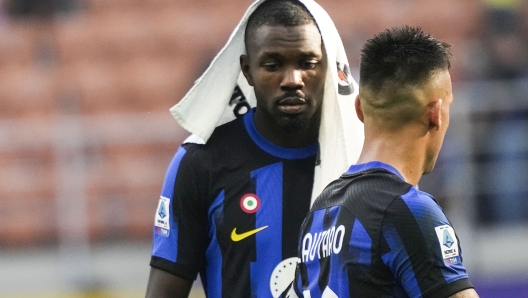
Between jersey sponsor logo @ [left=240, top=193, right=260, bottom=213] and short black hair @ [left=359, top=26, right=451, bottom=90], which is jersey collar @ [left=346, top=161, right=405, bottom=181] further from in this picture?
jersey sponsor logo @ [left=240, top=193, right=260, bottom=213]

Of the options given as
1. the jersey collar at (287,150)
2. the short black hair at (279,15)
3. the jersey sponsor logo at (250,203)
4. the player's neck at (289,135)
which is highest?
the short black hair at (279,15)

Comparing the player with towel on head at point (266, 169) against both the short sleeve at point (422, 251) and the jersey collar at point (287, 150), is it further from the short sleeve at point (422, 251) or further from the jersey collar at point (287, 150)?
the short sleeve at point (422, 251)

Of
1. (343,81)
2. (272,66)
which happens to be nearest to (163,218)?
(272,66)

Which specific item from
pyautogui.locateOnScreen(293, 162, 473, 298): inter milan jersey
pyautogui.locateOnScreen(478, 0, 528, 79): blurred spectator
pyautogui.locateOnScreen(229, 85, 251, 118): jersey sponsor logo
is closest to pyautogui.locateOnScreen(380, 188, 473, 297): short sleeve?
pyautogui.locateOnScreen(293, 162, 473, 298): inter milan jersey

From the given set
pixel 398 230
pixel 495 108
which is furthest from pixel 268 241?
pixel 495 108

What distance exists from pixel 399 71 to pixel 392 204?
0.39m

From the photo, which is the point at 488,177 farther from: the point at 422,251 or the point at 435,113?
the point at 422,251

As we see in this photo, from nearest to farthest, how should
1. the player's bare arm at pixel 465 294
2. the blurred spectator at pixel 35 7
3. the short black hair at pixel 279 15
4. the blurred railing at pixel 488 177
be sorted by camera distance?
the player's bare arm at pixel 465 294 < the short black hair at pixel 279 15 < the blurred railing at pixel 488 177 < the blurred spectator at pixel 35 7

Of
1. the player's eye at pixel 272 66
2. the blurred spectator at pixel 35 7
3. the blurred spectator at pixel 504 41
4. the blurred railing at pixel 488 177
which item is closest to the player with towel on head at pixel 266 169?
the player's eye at pixel 272 66

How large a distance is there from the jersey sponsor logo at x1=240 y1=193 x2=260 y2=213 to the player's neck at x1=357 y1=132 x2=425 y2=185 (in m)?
0.85

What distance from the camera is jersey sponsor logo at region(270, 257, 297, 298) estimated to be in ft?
10.2

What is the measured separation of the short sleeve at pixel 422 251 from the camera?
224 centimetres

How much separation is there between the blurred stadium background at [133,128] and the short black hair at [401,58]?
4.29 metres

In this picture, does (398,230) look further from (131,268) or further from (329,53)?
(131,268)
